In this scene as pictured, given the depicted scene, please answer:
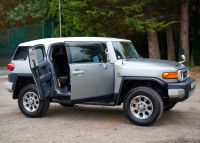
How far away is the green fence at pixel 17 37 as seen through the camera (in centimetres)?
2483

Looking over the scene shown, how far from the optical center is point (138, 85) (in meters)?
8.21

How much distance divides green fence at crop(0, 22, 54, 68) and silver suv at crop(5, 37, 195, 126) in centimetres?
1627

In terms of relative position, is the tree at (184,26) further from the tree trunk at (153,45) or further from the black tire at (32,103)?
the black tire at (32,103)

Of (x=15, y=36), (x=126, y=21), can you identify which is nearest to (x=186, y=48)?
→ (x=126, y=21)

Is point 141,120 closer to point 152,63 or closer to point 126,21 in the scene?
point 152,63

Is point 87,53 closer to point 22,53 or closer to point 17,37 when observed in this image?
point 22,53

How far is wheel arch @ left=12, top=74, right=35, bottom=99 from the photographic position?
882 cm

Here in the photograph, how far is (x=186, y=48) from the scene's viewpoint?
2309cm

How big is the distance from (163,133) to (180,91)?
0.93 m

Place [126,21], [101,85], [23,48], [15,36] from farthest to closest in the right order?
[15,36]
[126,21]
[23,48]
[101,85]

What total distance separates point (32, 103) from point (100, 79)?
1.77 meters

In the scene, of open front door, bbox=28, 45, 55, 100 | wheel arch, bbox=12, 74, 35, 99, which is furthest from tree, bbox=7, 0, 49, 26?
open front door, bbox=28, 45, 55, 100

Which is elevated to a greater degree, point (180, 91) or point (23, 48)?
point (23, 48)

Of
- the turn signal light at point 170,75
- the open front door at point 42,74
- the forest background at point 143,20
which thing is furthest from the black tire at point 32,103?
the forest background at point 143,20
